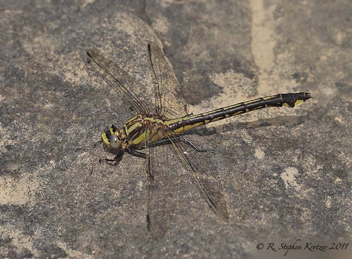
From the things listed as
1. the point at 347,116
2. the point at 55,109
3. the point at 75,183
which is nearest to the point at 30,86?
the point at 55,109

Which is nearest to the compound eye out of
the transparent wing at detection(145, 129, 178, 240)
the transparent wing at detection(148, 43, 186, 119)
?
the transparent wing at detection(145, 129, 178, 240)

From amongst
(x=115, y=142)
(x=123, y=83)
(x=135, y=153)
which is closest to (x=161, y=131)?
(x=135, y=153)

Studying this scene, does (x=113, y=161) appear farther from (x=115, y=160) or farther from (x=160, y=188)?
(x=160, y=188)

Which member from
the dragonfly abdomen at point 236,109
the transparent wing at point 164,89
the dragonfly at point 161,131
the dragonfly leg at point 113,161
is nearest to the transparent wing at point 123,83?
the dragonfly at point 161,131

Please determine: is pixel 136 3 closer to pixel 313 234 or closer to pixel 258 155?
pixel 258 155

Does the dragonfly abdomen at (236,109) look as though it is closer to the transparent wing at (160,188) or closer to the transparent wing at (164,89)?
the transparent wing at (164,89)

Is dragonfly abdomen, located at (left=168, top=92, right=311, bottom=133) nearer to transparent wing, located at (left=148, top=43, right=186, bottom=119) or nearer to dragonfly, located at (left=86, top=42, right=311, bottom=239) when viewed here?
dragonfly, located at (left=86, top=42, right=311, bottom=239)

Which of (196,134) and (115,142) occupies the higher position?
(196,134)
